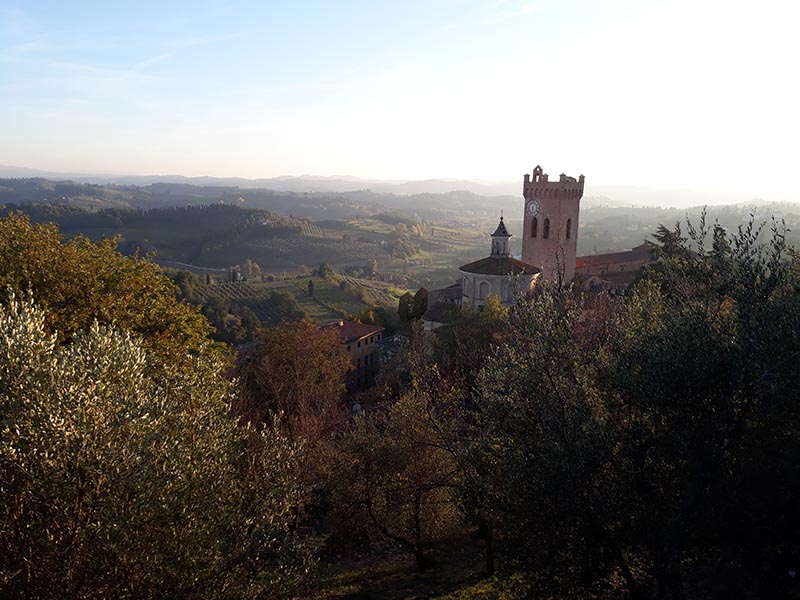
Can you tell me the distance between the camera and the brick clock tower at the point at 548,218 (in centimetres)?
5853

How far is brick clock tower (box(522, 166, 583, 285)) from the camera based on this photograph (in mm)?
58531

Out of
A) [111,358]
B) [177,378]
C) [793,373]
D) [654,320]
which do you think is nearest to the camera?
[793,373]

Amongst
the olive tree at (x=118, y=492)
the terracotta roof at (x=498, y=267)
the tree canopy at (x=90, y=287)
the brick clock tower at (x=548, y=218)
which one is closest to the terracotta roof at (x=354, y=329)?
the terracotta roof at (x=498, y=267)

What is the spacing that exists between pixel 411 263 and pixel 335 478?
517 ft

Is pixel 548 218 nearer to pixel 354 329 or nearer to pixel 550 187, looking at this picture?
pixel 550 187

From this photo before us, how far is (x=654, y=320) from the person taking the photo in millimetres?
13953

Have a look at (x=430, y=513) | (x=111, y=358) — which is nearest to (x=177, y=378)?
(x=111, y=358)

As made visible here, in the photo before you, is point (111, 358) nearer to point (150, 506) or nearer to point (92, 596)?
point (150, 506)

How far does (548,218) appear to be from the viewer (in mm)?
59562

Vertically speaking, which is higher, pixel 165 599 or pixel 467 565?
pixel 165 599

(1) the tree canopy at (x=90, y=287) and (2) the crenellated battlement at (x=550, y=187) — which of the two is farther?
(2) the crenellated battlement at (x=550, y=187)

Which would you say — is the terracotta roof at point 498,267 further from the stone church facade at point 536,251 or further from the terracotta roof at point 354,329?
the terracotta roof at point 354,329

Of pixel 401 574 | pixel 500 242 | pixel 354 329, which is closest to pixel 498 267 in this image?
pixel 500 242

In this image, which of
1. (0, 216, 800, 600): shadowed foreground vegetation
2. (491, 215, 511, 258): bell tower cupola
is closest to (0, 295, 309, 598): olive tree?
(0, 216, 800, 600): shadowed foreground vegetation
